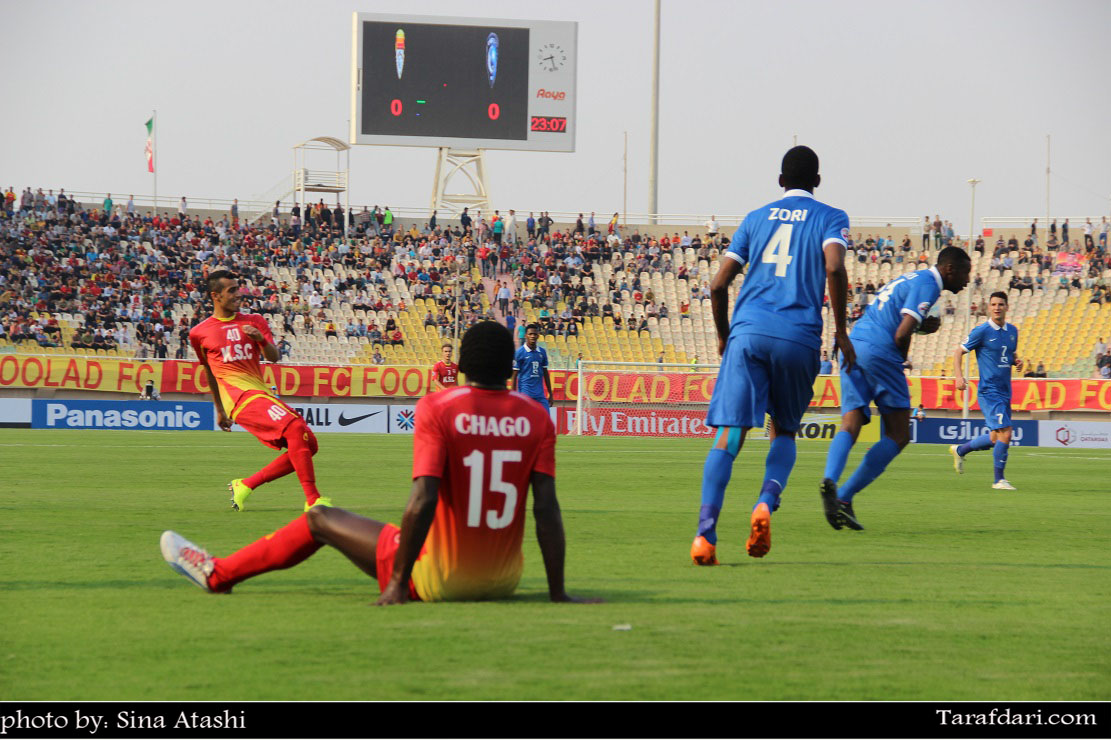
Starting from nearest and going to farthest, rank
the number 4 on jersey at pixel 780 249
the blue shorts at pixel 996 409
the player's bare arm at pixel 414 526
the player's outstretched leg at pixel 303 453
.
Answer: the player's bare arm at pixel 414 526 → the number 4 on jersey at pixel 780 249 → the player's outstretched leg at pixel 303 453 → the blue shorts at pixel 996 409

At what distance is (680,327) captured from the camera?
49906 millimetres

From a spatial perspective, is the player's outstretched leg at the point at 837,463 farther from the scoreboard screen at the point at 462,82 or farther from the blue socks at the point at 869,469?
the scoreboard screen at the point at 462,82

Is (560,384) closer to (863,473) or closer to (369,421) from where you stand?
(369,421)

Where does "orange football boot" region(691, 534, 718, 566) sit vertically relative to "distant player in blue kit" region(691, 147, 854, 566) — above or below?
below

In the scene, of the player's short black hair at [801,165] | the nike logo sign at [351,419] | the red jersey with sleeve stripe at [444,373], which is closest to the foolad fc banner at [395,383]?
the nike logo sign at [351,419]

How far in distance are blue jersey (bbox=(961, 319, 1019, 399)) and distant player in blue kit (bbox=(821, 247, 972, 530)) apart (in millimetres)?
5919

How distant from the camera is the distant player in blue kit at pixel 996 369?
16328mm

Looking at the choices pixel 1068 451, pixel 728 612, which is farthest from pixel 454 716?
pixel 1068 451

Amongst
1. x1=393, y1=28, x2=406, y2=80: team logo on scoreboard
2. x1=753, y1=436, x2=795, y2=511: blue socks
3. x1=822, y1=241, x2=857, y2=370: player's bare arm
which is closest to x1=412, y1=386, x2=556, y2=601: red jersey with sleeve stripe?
x1=753, y1=436, x2=795, y2=511: blue socks

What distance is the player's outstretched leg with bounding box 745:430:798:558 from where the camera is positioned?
743cm

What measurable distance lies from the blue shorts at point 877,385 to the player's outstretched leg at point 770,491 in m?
2.49

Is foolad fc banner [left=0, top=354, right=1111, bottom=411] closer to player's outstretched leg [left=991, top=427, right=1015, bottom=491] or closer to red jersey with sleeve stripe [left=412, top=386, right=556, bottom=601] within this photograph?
player's outstretched leg [left=991, top=427, right=1015, bottom=491]

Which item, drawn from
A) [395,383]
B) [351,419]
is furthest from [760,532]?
[395,383]

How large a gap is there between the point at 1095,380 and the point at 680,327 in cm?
1491
